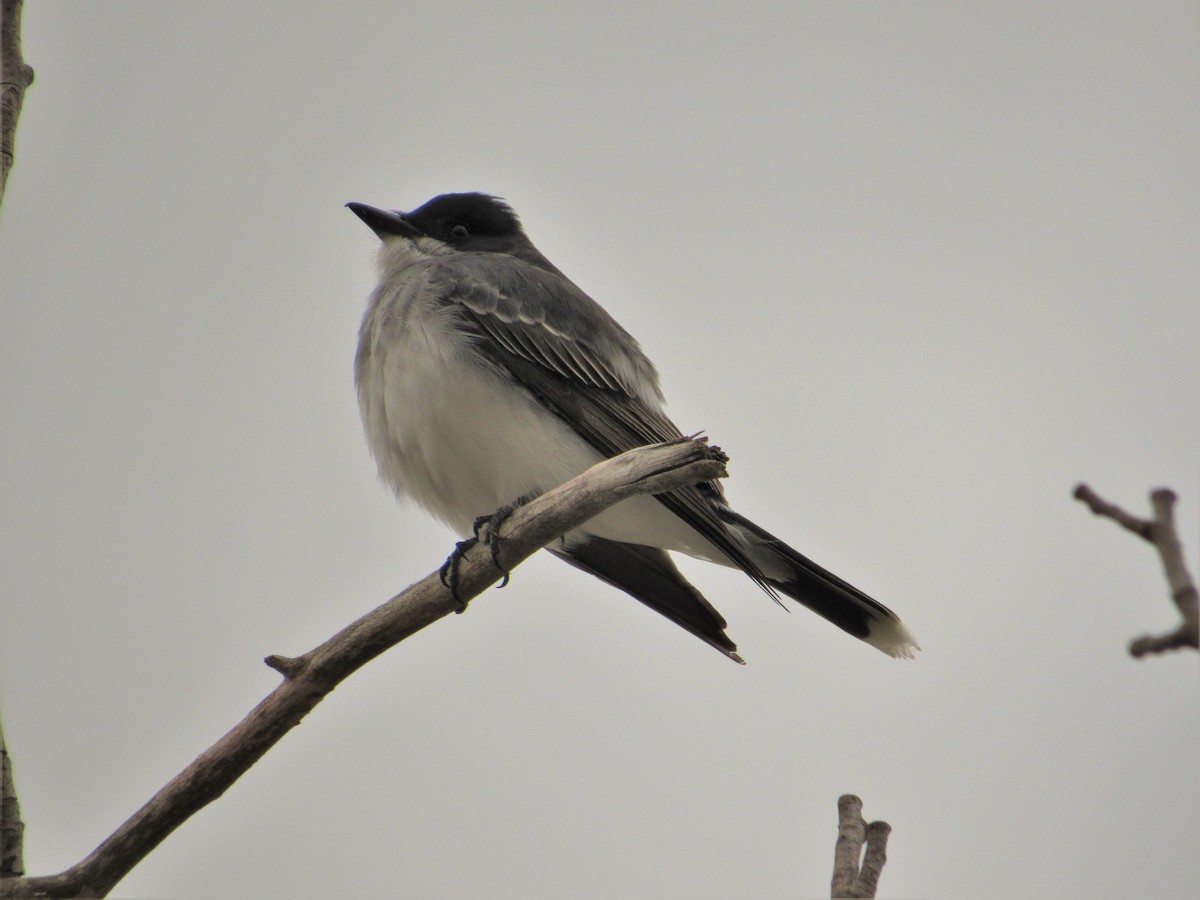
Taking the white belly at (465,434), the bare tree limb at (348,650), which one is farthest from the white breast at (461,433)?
the bare tree limb at (348,650)

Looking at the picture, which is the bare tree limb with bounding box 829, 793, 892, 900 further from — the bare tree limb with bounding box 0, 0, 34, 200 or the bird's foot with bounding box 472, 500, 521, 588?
the bare tree limb with bounding box 0, 0, 34, 200

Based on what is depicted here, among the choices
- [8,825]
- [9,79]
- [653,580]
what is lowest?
[8,825]

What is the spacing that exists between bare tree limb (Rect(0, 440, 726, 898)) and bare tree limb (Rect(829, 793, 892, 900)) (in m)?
1.45

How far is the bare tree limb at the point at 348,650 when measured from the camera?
4.45 meters

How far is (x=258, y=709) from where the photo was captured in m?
4.80

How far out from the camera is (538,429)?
6.80 metres

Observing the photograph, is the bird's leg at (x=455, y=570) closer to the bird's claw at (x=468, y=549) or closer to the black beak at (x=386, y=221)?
the bird's claw at (x=468, y=549)

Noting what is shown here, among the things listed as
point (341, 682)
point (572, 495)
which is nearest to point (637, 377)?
point (572, 495)

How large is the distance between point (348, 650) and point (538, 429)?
217 cm

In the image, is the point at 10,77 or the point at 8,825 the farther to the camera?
the point at 10,77

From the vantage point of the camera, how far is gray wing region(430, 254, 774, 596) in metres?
6.59

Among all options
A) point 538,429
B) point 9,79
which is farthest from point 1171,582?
point 538,429

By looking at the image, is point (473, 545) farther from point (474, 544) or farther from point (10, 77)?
point (10, 77)

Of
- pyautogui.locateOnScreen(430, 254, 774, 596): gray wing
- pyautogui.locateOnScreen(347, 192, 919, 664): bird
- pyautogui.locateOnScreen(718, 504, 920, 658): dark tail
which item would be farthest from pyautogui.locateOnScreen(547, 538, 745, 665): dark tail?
pyautogui.locateOnScreen(430, 254, 774, 596): gray wing
